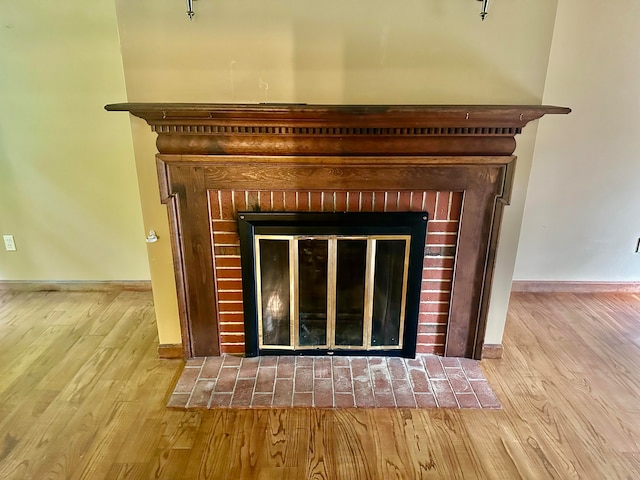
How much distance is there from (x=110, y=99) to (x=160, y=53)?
37.1 inches

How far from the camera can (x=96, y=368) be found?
207 cm

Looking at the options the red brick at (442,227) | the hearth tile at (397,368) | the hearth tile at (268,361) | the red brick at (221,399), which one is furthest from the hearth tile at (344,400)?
the red brick at (442,227)

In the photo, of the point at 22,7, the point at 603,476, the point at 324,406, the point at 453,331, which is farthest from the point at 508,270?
the point at 22,7

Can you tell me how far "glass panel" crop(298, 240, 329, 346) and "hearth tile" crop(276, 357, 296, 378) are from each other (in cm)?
11

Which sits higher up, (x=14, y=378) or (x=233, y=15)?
(x=233, y=15)

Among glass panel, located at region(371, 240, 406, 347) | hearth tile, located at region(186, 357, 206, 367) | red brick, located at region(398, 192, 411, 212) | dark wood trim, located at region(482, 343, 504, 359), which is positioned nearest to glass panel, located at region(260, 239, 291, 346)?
hearth tile, located at region(186, 357, 206, 367)

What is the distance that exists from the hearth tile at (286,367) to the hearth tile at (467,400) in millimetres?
818

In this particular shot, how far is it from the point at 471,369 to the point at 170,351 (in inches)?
63.2

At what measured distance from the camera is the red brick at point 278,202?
1.89m

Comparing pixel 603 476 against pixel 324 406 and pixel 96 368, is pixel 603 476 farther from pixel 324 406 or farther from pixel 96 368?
pixel 96 368

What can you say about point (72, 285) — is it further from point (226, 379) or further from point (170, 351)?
point (226, 379)

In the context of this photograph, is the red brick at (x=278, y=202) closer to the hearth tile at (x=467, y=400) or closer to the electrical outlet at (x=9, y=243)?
the hearth tile at (x=467, y=400)

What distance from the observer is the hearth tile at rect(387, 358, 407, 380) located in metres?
2.01

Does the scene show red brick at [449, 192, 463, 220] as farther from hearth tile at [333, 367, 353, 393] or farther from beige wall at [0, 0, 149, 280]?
beige wall at [0, 0, 149, 280]
